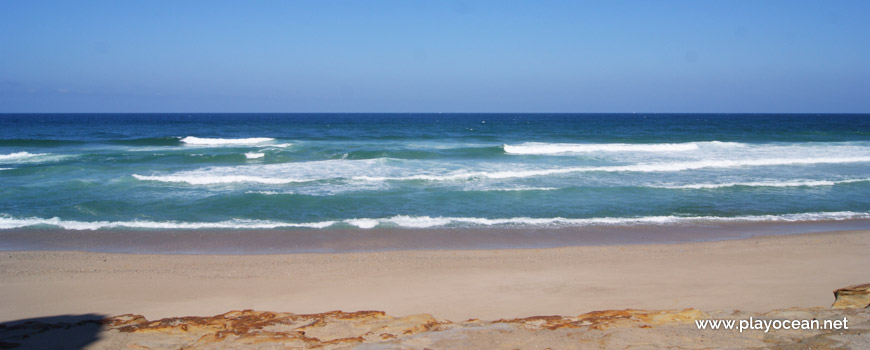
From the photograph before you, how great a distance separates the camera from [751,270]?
318 inches

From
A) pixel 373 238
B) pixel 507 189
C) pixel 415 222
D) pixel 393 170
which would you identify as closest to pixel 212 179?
pixel 393 170

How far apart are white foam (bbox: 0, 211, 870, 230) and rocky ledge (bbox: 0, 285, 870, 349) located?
6.26 meters

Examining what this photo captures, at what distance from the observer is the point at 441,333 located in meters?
4.67

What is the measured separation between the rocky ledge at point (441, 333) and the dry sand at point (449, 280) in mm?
1326

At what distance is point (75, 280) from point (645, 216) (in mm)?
11028

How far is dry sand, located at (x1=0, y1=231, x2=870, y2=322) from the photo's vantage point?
22.0ft

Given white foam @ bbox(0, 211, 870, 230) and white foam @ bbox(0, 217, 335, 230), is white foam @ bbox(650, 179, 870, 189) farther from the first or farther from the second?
white foam @ bbox(0, 217, 335, 230)

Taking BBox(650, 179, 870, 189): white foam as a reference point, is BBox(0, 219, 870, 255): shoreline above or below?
below

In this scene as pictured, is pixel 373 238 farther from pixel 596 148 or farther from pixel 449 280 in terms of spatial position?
pixel 596 148

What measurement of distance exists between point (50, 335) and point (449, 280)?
4634 mm

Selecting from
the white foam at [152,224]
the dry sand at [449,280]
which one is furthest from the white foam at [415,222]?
the dry sand at [449,280]

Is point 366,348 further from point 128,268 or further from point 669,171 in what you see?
point 669,171

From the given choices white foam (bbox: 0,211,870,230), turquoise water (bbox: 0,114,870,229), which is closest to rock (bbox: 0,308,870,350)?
white foam (bbox: 0,211,870,230)

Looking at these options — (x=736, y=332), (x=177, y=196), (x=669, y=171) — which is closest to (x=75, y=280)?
(x=177, y=196)
